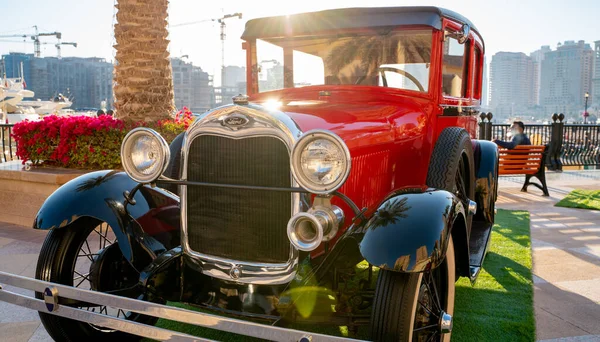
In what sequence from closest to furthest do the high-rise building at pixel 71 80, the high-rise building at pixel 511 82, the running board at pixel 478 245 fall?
the running board at pixel 478 245
the high-rise building at pixel 71 80
the high-rise building at pixel 511 82

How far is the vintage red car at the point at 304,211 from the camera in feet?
7.29

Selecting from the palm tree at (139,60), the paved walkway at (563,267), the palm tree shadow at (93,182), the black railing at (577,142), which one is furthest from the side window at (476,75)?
the black railing at (577,142)

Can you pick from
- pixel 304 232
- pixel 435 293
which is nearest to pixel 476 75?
pixel 435 293

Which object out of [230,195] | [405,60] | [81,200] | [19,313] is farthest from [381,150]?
[19,313]

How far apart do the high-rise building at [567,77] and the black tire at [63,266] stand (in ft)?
388

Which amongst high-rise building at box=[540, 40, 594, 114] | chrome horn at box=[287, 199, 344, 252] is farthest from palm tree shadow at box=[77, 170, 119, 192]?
high-rise building at box=[540, 40, 594, 114]

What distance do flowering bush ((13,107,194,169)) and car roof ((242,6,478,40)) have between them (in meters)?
2.76

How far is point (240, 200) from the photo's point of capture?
2504mm

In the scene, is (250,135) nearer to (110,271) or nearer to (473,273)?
(110,271)

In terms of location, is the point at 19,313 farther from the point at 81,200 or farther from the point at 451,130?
the point at 451,130

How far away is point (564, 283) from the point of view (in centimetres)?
420

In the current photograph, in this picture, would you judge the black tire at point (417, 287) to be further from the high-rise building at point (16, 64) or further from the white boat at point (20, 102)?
the high-rise building at point (16, 64)

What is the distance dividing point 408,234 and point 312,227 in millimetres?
409

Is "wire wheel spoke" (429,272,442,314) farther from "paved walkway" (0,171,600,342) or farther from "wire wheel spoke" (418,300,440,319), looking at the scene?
"paved walkway" (0,171,600,342)
